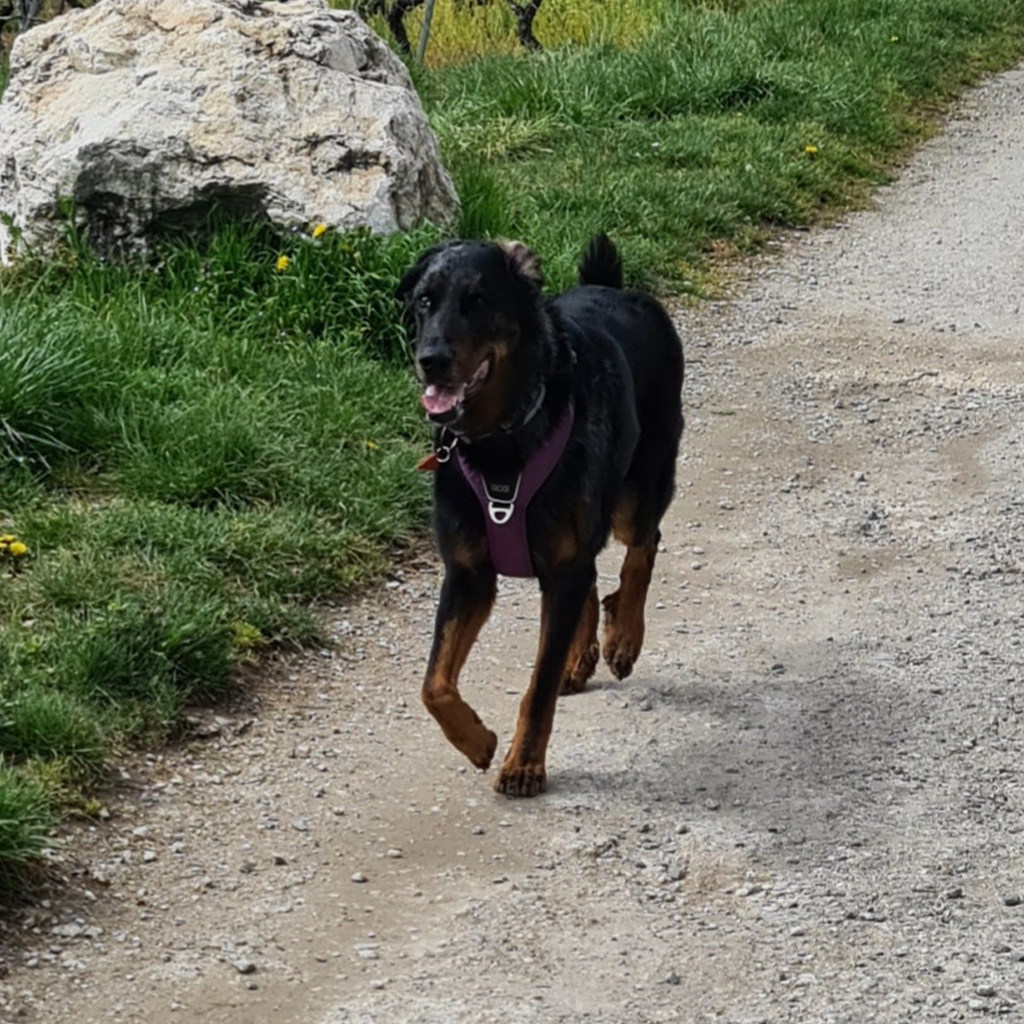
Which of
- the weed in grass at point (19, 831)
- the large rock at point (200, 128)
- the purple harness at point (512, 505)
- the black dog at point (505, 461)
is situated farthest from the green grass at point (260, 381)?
the purple harness at point (512, 505)

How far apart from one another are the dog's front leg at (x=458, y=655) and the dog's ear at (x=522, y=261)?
2.36 feet

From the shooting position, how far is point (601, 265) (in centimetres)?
592

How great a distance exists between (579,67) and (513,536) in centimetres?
810

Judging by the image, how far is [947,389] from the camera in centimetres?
827

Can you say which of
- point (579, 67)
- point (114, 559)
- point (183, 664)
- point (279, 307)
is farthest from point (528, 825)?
point (579, 67)

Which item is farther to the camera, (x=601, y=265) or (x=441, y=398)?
(x=601, y=265)

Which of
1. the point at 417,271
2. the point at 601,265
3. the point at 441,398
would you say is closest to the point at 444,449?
the point at 441,398

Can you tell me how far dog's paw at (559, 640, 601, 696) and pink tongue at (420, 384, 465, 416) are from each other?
112 cm

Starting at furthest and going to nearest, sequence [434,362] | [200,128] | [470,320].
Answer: [200,128] < [470,320] < [434,362]

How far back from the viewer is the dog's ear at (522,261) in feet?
16.0

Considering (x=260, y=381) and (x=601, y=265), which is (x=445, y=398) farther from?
(x=260, y=381)

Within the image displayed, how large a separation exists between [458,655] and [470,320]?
2.65 ft

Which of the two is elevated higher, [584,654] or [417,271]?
[417,271]

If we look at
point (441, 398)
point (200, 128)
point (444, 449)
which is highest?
point (441, 398)
